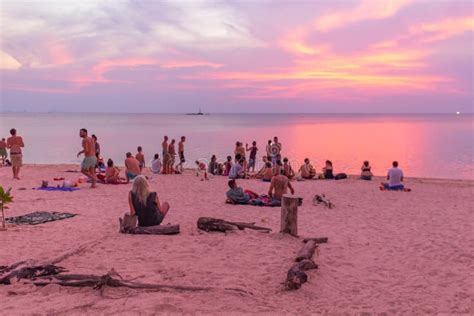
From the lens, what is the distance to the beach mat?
929 cm

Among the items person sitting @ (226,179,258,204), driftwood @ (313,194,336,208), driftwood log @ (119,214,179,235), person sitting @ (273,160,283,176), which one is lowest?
driftwood log @ (119,214,179,235)

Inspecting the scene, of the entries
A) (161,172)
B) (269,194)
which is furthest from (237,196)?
(161,172)

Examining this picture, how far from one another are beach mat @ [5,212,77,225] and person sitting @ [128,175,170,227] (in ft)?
7.89

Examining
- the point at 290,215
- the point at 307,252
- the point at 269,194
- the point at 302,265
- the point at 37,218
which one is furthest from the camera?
the point at 269,194

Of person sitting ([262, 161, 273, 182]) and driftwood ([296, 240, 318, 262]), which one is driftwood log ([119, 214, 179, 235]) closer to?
driftwood ([296, 240, 318, 262])

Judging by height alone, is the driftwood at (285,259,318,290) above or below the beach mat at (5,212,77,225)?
below

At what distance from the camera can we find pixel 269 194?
39.5 ft

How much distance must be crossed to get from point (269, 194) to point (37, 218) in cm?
586

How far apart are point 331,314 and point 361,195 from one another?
10.1m

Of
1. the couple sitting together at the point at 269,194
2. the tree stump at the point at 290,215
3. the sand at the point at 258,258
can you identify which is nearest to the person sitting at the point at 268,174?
the sand at the point at 258,258

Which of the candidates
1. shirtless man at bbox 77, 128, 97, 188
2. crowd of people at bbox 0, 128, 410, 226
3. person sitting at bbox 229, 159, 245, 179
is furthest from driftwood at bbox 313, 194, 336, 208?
shirtless man at bbox 77, 128, 97, 188

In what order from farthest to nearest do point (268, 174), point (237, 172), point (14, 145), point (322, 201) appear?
point (237, 172), point (268, 174), point (14, 145), point (322, 201)

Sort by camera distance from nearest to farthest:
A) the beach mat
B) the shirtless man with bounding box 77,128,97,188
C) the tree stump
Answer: the tree stump → the beach mat → the shirtless man with bounding box 77,128,97,188

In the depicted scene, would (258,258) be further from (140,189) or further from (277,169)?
(277,169)
